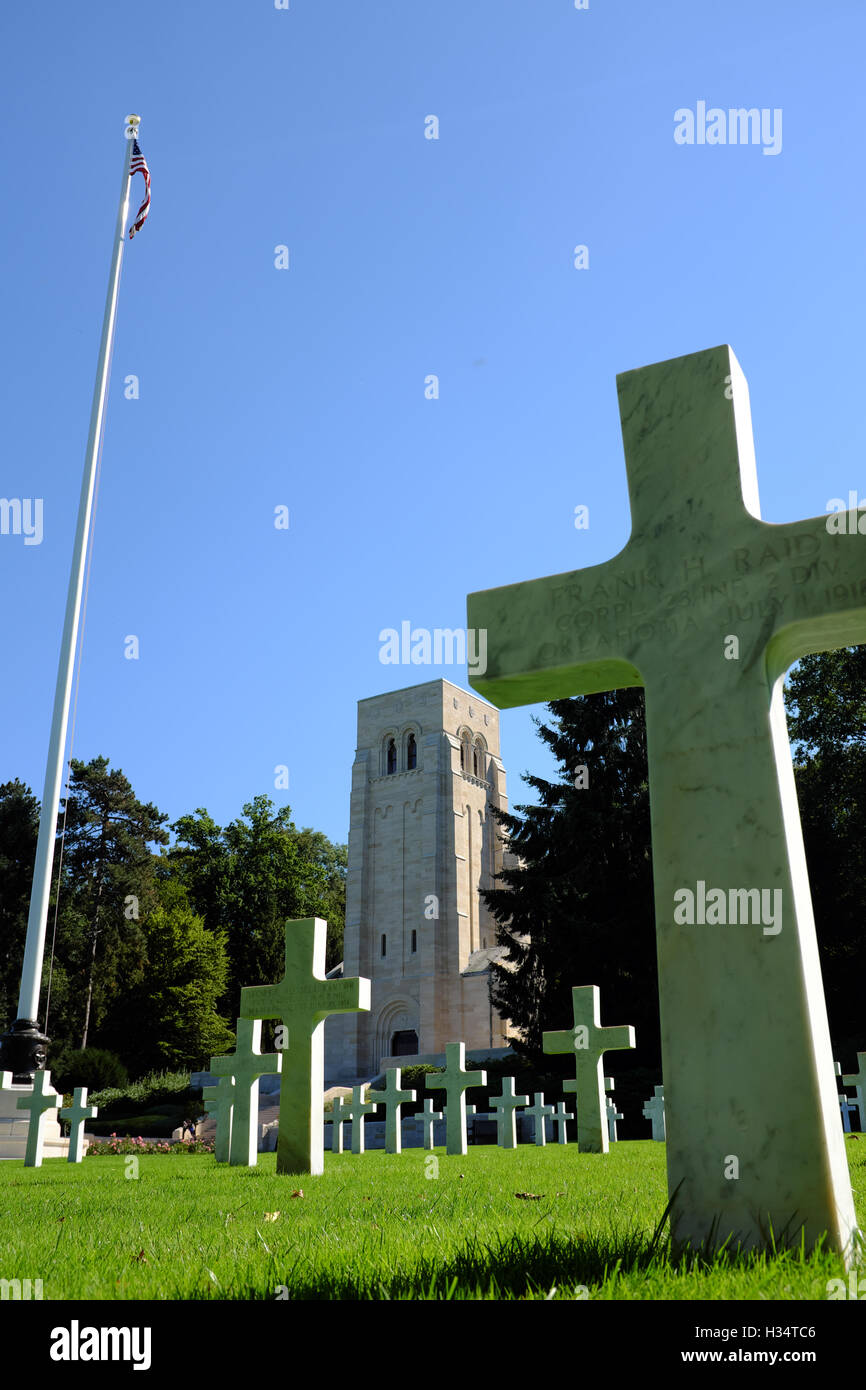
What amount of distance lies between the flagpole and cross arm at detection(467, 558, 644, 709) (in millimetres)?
14877

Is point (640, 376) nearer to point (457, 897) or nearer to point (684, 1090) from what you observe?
point (684, 1090)

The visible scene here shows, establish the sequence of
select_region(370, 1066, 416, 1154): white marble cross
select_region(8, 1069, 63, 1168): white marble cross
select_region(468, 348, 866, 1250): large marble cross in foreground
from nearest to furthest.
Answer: select_region(468, 348, 866, 1250): large marble cross in foreground, select_region(8, 1069, 63, 1168): white marble cross, select_region(370, 1066, 416, 1154): white marble cross

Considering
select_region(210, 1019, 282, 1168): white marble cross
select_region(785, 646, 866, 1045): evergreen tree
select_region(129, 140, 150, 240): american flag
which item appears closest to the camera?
select_region(210, 1019, 282, 1168): white marble cross

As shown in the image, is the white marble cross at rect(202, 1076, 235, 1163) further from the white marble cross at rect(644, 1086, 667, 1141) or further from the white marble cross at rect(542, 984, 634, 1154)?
the white marble cross at rect(644, 1086, 667, 1141)

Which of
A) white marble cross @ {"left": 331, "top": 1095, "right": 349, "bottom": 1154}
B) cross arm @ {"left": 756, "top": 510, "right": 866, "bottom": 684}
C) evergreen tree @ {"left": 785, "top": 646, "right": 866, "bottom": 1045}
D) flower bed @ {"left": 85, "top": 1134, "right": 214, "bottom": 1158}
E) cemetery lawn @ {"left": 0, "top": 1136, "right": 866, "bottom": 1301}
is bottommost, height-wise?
flower bed @ {"left": 85, "top": 1134, "right": 214, "bottom": 1158}

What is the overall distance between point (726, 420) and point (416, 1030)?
49.4m

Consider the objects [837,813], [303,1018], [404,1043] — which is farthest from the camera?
[404,1043]

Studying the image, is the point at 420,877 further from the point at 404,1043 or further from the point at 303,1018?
the point at 303,1018

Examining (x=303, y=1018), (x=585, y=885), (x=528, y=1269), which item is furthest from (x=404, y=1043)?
(x=528, y=1269)

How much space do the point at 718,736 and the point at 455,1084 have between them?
11.5 meters

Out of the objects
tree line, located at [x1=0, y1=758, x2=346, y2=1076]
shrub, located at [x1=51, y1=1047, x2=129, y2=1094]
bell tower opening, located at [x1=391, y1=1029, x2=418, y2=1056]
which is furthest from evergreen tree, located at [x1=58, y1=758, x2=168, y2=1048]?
bell tower opening, located at [x1=391, y1=1029, x2=418, y2=1056]

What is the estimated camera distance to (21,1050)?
1677 cm

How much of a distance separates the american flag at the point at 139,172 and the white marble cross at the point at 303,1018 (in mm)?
17387

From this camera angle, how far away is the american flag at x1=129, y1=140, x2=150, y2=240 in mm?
21000
